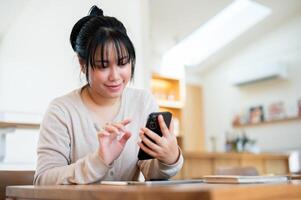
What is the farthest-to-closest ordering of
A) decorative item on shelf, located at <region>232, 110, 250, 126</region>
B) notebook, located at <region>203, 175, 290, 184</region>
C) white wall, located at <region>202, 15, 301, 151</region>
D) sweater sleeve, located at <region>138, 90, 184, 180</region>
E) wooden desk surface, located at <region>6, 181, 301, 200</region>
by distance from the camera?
decorative item on shelf, located at <region>232, 110, 250, 126</region>
white wall, located at <region>202, 15, 301, 151</region>
sweater sleeve, located at <region>138, 90, 184, 180</region>
notebook, located at <region>203, 175, 290, 184</region>
wooden desk surface, located at <region>6, 181, 301, 200</region>

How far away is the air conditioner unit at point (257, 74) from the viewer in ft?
17.4

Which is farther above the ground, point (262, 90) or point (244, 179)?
point (262, 90)

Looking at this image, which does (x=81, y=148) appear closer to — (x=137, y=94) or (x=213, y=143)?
(x=137, y=94)

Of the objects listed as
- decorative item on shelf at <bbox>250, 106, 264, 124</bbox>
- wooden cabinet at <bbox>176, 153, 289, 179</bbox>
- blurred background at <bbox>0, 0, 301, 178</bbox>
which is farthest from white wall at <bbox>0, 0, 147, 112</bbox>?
decorative item on shelf at <bbox>250, 106, 264, 124</bbox>

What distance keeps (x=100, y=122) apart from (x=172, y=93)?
369cm

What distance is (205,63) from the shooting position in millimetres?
6137

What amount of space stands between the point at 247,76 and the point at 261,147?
1.09 m

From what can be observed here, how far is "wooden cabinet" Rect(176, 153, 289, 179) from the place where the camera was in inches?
146

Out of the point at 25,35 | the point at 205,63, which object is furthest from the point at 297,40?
the point at 25,35

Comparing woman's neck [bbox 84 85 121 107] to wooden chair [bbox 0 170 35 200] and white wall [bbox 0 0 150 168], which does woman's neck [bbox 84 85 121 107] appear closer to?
wooden chair [bbox 0 170 35 200]

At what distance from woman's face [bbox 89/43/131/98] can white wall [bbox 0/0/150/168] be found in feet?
1.81

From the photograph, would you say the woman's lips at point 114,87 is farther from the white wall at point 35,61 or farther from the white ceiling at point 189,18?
the white ceiling at point 189,18

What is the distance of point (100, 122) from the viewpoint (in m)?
1.19

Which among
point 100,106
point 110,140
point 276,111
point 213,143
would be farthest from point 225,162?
point 110,140
